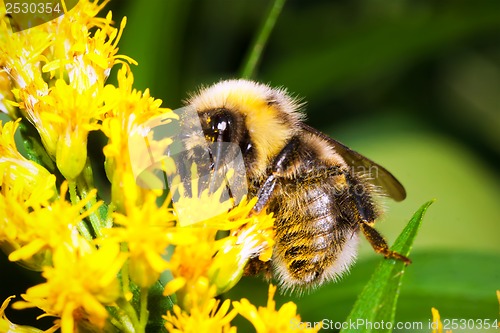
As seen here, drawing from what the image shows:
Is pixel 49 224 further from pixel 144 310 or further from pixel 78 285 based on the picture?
pixel 144 310

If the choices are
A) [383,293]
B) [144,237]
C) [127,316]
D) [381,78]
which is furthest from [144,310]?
[381,78]

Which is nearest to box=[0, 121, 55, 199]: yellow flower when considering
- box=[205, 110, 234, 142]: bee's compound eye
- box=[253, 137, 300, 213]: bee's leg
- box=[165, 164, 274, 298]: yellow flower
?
box=[165, 164, 274, 298]: yellow flower

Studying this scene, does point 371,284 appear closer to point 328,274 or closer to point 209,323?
point 209,323

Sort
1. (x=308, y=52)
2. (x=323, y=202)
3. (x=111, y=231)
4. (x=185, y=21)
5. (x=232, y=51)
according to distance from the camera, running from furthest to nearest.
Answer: (x=232, y=51)
(x=308, y=52)
(x=185, y=21)
(x=323, y=202)
(x=111, y=231)

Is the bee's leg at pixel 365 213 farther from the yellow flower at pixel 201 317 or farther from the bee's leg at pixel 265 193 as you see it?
the yellow flower at pixel 201 317

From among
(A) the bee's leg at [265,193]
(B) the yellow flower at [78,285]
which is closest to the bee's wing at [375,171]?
(A) the bee's leg at [265,193]

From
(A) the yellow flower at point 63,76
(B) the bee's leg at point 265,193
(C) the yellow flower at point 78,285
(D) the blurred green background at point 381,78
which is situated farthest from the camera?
(D) the blurred green background at point 381,78

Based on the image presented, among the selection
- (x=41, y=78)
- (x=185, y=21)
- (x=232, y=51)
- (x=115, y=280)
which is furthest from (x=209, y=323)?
(x=232, y=51)
